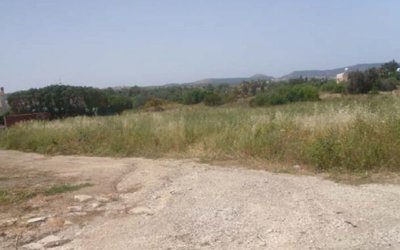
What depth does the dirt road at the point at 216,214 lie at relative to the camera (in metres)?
5.31

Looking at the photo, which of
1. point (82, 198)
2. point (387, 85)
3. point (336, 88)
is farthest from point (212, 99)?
point (82, 198)

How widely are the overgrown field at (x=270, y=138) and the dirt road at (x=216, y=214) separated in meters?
1.01

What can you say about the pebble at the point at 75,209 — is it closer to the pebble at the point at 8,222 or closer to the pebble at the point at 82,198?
the pebble at the point at 82,198

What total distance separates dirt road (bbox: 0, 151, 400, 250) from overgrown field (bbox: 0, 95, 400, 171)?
3.31ft

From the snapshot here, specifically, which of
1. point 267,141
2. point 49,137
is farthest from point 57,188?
point 49,137

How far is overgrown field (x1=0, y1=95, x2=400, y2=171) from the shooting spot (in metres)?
8.80

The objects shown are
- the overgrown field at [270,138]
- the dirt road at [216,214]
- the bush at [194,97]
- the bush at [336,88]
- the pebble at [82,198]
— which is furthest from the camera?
the bush at [194,97]

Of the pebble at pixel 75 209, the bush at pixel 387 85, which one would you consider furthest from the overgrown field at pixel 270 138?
the bush at pixel 387 85

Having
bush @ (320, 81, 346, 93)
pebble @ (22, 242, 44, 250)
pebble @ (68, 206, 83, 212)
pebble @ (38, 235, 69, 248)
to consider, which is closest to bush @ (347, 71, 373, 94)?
bush @ (320, 81, 346, 93)

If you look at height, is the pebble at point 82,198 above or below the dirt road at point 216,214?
above

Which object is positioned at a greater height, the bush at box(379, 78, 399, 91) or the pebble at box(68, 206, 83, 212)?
the pebble at box(68, 206, 83, 212)

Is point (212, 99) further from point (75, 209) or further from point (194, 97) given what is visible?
point (75, 209)

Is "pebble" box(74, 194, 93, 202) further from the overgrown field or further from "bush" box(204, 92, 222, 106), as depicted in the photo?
"bush" box(204, 92, 222, 106)

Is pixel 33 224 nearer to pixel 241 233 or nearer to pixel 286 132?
pixel 241 233
